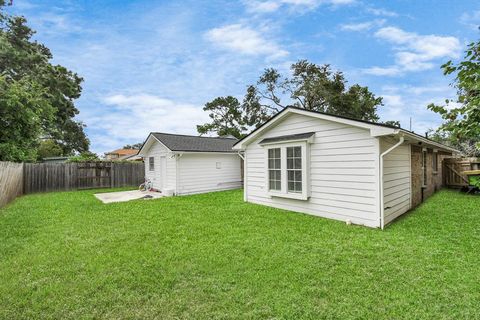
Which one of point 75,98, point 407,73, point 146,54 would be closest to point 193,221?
point 146,54

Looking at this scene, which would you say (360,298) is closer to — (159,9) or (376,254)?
(376,254)

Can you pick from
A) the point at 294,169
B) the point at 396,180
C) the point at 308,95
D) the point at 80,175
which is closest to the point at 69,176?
the point at 80,175

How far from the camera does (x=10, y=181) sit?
9859mm

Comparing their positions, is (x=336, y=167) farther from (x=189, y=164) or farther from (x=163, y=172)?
(x=163, y=172)

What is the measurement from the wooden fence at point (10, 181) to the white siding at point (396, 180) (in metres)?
11.9

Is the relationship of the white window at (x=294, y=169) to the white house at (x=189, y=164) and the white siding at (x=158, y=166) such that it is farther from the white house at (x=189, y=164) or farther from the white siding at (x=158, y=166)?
the white siding at (x=158, y=166)

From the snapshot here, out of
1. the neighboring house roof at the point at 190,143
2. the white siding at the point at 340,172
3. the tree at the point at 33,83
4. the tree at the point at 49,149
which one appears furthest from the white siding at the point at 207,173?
the tree at the point at 49,149

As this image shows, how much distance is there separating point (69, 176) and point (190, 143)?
7.58 meters

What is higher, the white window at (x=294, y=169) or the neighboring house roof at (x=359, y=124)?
the neighboring house roof at (x=359, y=124)

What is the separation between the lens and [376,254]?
13.9 feet

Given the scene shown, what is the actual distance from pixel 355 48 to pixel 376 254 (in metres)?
9.53

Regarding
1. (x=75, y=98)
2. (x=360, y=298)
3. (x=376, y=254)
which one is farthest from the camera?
(x=75, y=98)

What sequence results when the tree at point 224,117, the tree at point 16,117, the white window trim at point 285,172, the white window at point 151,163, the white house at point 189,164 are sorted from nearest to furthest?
1. the white window trim at point 285,172
2. the tree at point 16,117
3. the white house at point 189,164
4. the white window at point 151,163
5. the tree at point 224,117

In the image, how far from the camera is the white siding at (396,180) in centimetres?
618
